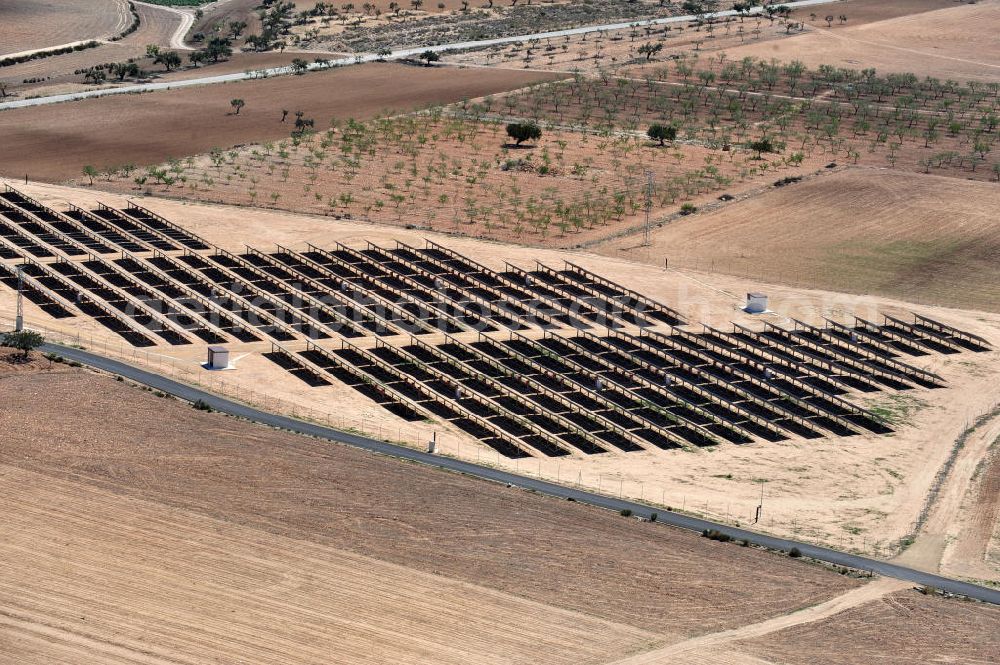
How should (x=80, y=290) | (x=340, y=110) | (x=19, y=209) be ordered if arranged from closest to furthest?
(x=80, y=290), (x=19, y=209), (x=340, y=110)

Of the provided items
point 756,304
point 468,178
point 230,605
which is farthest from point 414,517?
point 468,178

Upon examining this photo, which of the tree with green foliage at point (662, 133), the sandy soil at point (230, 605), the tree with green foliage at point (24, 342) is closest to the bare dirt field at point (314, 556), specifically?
the sandy soil at point (230, 605)

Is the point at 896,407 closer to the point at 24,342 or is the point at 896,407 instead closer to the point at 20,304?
the point at 24,342

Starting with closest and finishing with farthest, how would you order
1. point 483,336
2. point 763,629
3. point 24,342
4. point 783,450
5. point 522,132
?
1. point 763,629
2. point 783,450
3. point 24,342
4. point 483,336
5. point 522,132

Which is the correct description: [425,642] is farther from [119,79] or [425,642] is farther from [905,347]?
[119,79]

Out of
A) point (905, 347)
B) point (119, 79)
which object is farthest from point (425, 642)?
point (119, 79)
